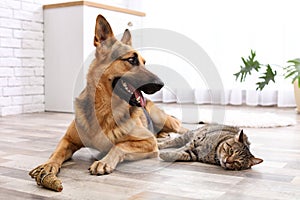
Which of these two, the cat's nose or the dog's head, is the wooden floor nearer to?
the cat's nose

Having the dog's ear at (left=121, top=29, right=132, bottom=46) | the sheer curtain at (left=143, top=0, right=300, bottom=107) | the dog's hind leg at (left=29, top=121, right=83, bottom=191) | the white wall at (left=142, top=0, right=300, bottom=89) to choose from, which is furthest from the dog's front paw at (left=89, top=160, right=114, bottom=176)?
the white wall at (left=142, top=0, right=300, bottom=89)

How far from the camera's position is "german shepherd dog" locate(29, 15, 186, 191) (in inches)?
66.1

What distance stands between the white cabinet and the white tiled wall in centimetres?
8

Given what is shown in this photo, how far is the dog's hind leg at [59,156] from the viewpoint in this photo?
147 cm

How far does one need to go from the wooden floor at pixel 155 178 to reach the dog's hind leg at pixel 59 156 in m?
0.03

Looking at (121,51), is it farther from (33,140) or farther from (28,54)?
(28,54)

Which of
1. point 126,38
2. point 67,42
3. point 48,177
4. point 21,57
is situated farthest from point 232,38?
point 48,177

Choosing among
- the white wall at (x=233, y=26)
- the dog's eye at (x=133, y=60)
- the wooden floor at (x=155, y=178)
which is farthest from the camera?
the white wall at (x=233, y=26)

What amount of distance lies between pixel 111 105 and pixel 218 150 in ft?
1.67

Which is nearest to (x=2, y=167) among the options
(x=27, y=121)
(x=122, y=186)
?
(x=122, y=186)

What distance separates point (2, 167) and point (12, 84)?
85.7 inches

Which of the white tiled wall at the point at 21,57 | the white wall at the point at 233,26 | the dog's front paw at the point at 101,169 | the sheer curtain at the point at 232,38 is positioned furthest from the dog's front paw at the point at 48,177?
the white wall at the point at 233,26

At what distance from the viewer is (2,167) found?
67.1 inches

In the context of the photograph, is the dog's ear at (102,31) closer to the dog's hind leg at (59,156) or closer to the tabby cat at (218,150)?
the dog's hind leg at (59,156)
